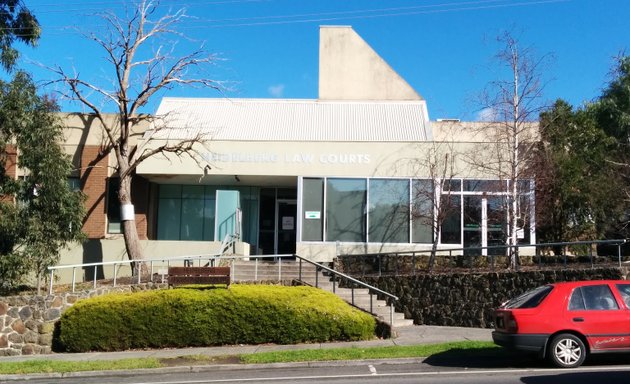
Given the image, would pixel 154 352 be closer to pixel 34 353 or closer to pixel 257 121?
pixel 34 353

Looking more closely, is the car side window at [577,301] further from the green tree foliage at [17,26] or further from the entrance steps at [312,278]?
the green tree foliage at [17,26]

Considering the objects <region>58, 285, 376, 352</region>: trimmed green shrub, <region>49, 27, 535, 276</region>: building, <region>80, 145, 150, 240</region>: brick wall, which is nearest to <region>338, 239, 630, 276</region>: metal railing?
<region>49, 27, 535, 276</region>: building

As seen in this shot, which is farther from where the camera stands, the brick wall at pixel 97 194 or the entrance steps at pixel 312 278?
the brick wall at pixel 97 194

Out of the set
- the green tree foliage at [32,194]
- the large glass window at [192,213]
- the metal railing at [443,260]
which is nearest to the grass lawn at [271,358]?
the green tree foliage at [32,194]

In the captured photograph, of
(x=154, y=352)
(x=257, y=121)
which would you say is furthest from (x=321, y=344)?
(x=257, y=121)

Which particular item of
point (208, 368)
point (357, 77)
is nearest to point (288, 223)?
point (357, 77)

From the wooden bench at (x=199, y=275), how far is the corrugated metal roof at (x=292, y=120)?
28.1ft

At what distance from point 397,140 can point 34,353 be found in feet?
47.4

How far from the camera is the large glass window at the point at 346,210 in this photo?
74.0 feet

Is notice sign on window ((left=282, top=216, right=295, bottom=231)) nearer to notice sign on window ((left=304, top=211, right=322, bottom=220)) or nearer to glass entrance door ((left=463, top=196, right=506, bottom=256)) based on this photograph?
notice sign on window ((left=304, top=211, right=322, bottom=220))

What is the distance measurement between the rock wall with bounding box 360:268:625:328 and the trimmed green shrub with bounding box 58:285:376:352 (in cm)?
340

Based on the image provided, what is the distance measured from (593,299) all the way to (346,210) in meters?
12.6

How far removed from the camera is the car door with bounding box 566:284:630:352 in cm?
1027

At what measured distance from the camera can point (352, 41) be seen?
30828 millimetres
